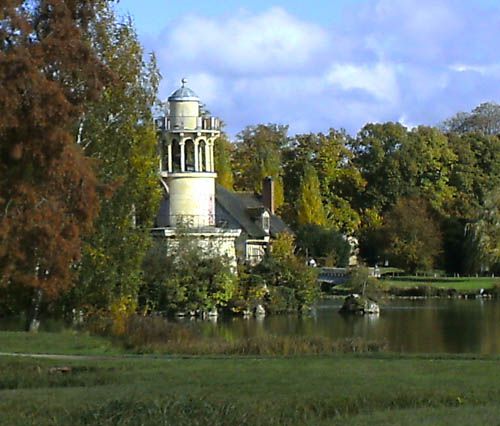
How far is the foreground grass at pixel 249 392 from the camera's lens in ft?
32.9

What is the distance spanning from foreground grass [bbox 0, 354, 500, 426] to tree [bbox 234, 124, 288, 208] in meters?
49.9

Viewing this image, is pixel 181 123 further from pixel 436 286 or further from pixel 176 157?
pixel 436 286

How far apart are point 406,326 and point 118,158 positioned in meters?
12.6

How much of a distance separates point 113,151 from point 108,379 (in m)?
15.2

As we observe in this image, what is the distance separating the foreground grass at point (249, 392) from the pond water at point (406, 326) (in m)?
12.0

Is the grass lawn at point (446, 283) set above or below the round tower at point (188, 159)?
below

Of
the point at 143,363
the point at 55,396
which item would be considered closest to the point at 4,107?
the point at 143,363

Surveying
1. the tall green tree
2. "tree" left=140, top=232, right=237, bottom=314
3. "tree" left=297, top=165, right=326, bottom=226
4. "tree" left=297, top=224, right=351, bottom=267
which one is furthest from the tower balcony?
"tree" left=297, top=165, right=326, bottom=226

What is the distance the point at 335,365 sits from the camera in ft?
52.3

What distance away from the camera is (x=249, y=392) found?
40.7 feet

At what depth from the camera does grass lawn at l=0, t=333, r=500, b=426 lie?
10031 mm

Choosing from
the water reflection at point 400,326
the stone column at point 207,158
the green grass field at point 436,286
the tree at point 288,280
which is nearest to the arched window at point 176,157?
the stone column at point 207,158

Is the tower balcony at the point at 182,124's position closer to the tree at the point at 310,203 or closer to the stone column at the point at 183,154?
the stone column at the point at 183,154

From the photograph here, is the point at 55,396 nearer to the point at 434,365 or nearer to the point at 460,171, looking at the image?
the point at 434,365
